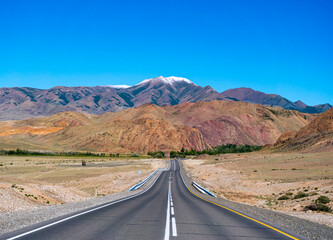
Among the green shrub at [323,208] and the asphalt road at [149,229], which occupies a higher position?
the asphalt road at [149,229]

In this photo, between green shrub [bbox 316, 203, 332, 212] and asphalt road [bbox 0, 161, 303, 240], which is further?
green shrub [bbox 316, 203, 332, 212]

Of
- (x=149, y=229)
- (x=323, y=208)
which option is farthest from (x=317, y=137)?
(x=149, y=229)

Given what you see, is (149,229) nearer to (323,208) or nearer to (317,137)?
(323,208)

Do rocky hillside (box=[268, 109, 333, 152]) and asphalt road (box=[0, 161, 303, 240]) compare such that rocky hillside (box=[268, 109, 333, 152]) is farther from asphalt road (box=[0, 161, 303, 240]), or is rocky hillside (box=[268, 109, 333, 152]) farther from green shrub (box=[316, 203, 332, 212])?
asphalt road (box=[0, 161, 303, 240])

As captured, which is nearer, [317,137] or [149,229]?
[149,229]

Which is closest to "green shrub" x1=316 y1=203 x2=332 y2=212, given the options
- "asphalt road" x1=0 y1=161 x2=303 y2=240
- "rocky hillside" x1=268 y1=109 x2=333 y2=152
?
"asphalt road" x1=0 y1=161 x2=303 y2=240

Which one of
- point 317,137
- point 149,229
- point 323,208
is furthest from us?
point 317,137

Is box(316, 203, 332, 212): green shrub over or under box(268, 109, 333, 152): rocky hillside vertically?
under

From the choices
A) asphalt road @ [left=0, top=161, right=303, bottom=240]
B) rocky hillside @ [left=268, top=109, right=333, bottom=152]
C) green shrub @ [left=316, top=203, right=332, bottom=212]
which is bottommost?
green shrub @ [left=316, top=203, right=332, bottom=212]

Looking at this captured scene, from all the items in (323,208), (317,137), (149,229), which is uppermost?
(317,137)

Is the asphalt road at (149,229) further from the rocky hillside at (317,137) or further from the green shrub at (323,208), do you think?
the rocky hillside at (317,137)

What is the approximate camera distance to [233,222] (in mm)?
13133

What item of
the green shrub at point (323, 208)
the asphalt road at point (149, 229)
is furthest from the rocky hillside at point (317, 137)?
the asphalt road at point (149, 229)

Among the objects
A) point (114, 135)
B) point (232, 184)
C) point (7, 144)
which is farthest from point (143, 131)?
point (232, 184)
